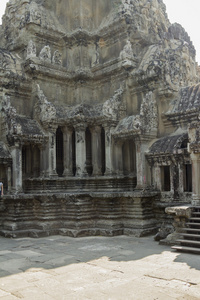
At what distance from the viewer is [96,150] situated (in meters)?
16.8

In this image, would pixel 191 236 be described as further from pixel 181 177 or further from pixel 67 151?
pixel 67 151

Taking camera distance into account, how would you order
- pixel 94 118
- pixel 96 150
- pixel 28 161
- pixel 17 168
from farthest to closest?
1. pixel 28 161
2. pixel 96 150
3. pixel 94 118
4. pixel 17 168

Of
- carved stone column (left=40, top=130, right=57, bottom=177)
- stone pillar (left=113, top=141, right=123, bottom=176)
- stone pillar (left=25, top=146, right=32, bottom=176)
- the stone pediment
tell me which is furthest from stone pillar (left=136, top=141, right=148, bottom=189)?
stone pillar (left=25, top=146, right=32, bottom=176)

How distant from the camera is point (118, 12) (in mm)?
17734

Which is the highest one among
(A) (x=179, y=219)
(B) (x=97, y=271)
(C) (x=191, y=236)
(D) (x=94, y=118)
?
(D) (x=94, y=118)

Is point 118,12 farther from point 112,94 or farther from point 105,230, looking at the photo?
point 105,230

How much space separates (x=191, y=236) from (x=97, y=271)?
3.63 m

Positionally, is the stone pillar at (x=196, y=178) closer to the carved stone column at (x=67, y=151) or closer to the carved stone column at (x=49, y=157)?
the carved stone column at (x=67, y=151)

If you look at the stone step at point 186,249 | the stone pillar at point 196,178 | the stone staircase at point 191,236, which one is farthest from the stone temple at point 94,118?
the stone step at point 186,249

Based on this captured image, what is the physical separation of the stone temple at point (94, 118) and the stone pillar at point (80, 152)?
0.17ft

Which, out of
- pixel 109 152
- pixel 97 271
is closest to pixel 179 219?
pixel 97 271

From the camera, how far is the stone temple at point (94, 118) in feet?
47.5

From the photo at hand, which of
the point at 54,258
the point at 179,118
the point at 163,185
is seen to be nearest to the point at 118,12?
the point at 179,118

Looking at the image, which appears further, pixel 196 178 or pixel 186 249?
pixel 196 178
